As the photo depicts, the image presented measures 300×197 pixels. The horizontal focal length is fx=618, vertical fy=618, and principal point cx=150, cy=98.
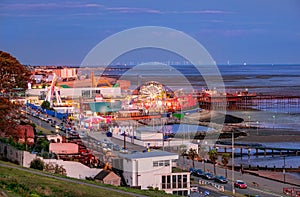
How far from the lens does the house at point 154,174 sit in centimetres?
2138

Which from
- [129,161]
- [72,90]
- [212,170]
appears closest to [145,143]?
[212,170]

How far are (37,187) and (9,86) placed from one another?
8729mm

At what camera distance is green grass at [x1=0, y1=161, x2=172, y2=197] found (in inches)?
513

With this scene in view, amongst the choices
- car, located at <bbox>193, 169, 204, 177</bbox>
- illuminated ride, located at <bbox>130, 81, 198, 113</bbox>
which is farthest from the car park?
illuminated ride, located at <bbox>130, 81, 198, 113</bbox>

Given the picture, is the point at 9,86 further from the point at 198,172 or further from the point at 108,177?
the point at 198,172

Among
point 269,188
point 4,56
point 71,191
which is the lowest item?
point 269,188

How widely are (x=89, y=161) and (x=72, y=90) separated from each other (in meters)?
45.6

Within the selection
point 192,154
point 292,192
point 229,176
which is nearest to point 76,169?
point 292,192

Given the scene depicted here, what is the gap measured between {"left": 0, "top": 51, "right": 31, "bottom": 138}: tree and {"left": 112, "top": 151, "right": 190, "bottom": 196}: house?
413 centimetres

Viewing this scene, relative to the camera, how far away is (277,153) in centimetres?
3697

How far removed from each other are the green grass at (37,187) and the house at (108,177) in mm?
3733

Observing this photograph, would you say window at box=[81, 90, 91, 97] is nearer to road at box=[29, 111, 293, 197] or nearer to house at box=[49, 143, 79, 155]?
road at box=[29, 111, 293, 197]

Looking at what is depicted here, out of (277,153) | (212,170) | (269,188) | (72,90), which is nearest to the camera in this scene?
(269,188)

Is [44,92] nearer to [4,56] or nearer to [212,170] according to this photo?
[212,170]
